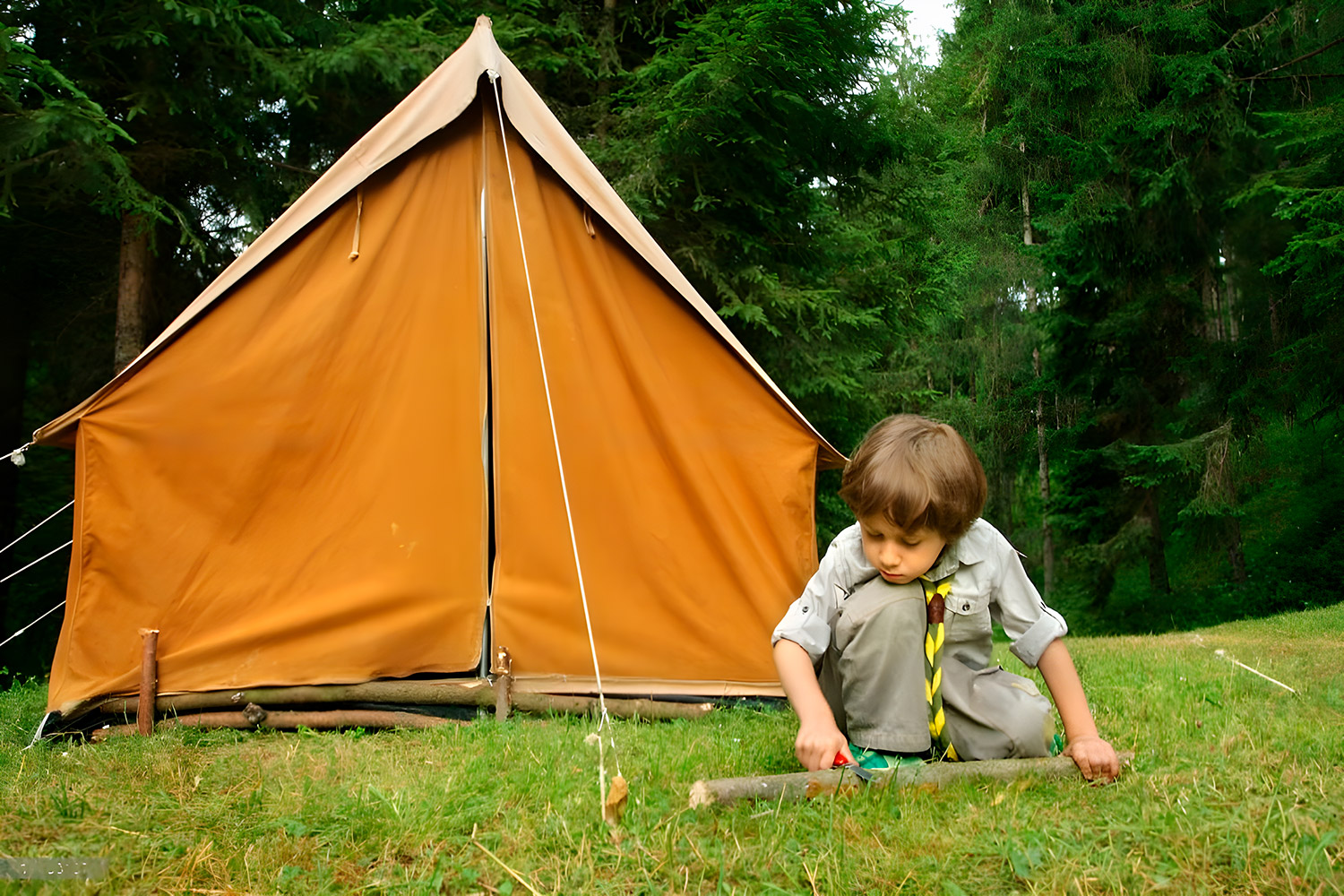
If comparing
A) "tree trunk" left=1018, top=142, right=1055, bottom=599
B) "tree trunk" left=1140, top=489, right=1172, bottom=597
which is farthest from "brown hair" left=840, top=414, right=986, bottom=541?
"tree trunk" left=1018, top=142, right=1055, bottom=599

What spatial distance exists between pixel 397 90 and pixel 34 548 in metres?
5.68

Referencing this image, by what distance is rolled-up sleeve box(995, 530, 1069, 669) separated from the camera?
245 cm

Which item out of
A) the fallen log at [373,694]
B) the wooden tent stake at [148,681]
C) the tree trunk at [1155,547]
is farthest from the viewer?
the tree trunk at [1155,547]

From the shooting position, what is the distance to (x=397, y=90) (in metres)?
7.33

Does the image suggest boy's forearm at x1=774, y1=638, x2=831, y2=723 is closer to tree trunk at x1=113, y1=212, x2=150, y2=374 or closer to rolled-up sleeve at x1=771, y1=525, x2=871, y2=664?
rolled-up sleeve at x1=771, y1=525, x2=871, y2=664

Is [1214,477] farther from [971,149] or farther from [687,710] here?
[687,710]

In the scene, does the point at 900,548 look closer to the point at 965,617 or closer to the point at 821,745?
the point at 965,617

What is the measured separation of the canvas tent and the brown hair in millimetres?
1631

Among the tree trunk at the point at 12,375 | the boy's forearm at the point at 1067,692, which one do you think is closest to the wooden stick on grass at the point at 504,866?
the boy's forearm at the point at 1067,692

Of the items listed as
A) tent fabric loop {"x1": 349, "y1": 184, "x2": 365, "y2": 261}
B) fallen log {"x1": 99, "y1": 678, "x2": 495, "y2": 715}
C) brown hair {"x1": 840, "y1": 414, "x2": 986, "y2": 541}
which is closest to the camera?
brown hair {"x1": 840, "y1": 414, "x2": 986, "y2": 541}

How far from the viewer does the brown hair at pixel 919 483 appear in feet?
7.48

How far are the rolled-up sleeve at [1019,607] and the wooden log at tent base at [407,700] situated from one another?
146 centimetres

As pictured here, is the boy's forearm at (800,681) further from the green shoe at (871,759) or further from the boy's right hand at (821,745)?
the green shoe at (871,759)

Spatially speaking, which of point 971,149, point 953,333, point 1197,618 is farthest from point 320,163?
point 953,333
